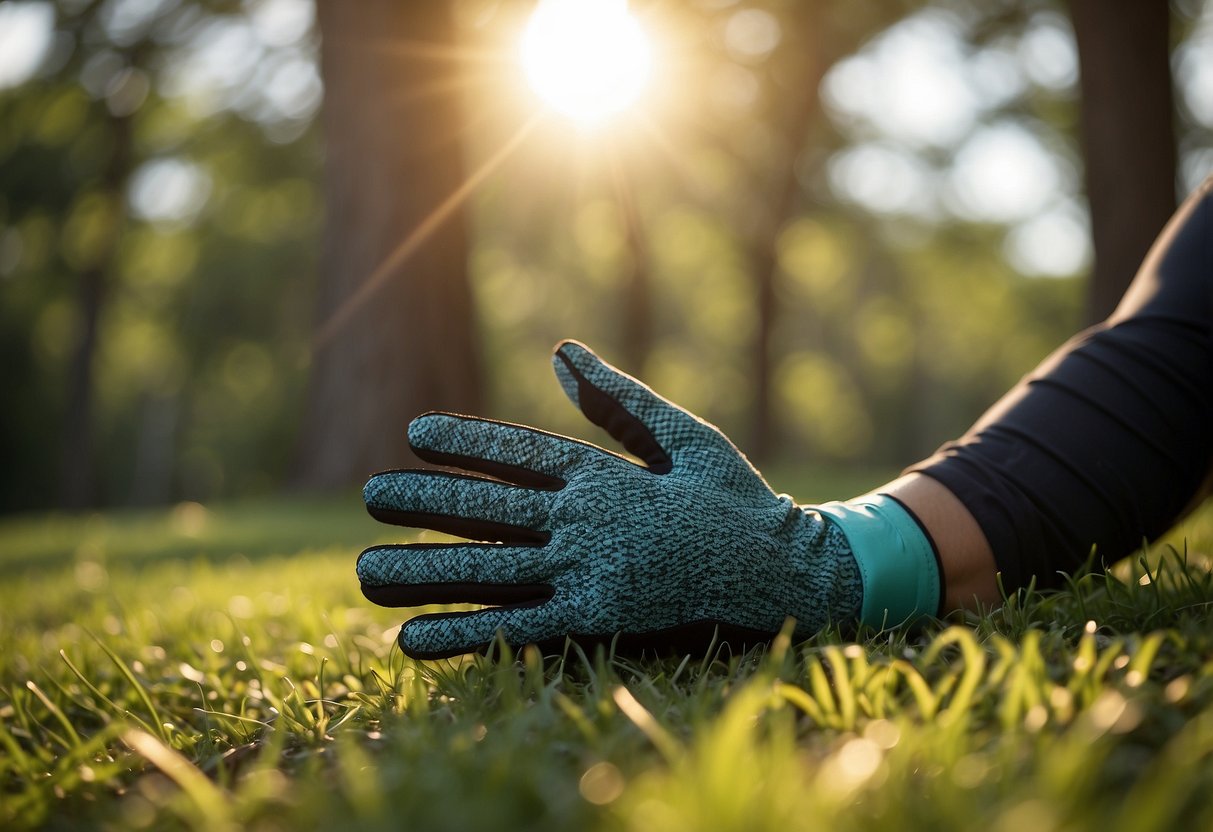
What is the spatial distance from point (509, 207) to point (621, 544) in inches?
630

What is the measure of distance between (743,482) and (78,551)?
645 centimetres

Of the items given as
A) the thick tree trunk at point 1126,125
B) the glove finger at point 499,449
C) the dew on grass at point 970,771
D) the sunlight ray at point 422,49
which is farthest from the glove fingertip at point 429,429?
the sunlight ray at point 422,49

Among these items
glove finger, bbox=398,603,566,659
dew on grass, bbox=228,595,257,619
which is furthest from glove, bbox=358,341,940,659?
dew on grass, bbox=228,595,257,619

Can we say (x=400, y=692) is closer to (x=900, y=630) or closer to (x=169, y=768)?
(x=169, y=768)

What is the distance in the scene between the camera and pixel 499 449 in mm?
1725

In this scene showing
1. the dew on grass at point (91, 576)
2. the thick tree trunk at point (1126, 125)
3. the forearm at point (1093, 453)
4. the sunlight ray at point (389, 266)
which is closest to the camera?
the forearm at point (1093, 453)

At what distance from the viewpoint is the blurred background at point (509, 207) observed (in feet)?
23.3

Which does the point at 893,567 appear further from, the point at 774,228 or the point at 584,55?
the point at 774,228

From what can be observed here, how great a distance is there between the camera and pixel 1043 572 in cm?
Result: 185

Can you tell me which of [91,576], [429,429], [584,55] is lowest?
[91,576]

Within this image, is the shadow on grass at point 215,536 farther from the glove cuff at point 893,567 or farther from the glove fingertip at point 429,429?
the glove cuff at point 893,567

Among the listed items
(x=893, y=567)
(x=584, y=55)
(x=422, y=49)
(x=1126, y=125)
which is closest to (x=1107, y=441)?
(x=893, y=567)

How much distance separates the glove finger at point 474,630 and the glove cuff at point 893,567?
2.03ft

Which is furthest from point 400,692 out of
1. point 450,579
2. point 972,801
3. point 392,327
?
point 392,327
